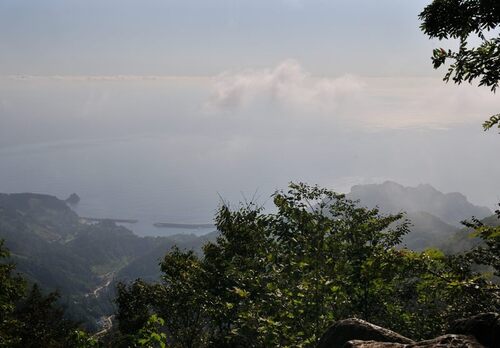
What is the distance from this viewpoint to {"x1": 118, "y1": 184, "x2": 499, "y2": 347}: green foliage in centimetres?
1103

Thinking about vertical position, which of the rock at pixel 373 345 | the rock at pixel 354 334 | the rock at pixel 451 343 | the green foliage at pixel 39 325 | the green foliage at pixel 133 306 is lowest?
the green foliage at pixel 39 325

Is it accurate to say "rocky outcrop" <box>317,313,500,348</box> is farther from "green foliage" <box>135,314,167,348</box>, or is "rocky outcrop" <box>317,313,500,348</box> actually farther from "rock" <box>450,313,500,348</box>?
"green foliage" <box>135,314,167,348</box>

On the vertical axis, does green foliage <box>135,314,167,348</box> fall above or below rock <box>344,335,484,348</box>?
below

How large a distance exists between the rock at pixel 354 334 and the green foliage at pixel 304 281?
1022mm

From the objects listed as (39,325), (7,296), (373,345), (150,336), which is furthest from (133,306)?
(373,345)

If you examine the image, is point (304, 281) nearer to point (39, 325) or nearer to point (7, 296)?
point (7, 296)

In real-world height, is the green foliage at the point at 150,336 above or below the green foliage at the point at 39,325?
above

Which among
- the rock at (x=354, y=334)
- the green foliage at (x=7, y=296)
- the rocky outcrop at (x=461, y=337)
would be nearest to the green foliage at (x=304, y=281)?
the rocky outcrop at (x=461, y=337)

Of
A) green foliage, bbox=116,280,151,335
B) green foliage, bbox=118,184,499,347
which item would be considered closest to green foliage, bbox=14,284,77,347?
green foliage, bbox=116,280,151,335

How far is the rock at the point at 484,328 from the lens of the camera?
710 centimetres

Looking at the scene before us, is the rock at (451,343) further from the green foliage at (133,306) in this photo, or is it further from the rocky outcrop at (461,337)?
the green foliage at (133,306)

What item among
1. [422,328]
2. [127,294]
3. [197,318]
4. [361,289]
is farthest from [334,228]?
[127,294]

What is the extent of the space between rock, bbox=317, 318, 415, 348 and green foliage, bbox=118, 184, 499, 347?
3.35 ft

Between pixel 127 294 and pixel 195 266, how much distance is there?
1340 centimetres
